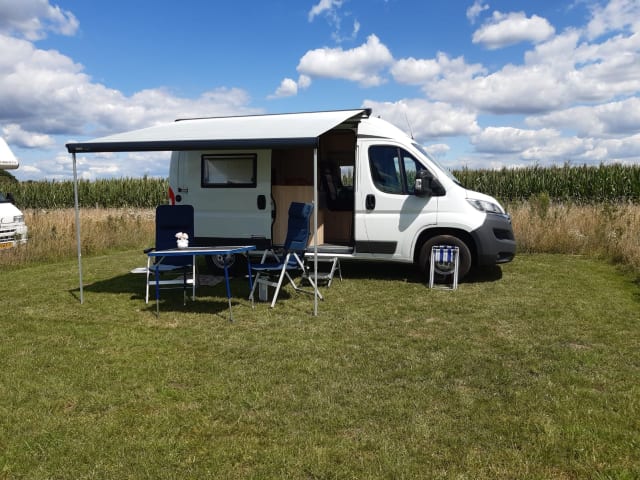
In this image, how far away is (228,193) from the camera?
800 centimetres

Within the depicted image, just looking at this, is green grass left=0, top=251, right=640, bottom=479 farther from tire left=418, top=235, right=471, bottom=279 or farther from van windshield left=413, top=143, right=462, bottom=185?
van windshield left=413, top=143, right=462, bottom=185

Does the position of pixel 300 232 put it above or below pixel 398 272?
above

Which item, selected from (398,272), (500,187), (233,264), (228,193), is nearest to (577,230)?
(398,272)

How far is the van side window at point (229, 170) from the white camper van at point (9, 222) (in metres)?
5.05

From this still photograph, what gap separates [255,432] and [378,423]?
0.81 meters

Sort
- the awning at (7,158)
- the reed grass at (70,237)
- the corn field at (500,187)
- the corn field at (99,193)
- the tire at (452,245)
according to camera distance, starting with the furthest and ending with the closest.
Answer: the corn field at (99,193) → the corn field at (500,187) → the awning at (7,158) → the reed grass at (70,237) → the tire at (452,245)

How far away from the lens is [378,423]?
330cm

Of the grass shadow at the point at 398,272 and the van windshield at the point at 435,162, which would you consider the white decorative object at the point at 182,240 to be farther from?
the van windshield at the point at 435,162

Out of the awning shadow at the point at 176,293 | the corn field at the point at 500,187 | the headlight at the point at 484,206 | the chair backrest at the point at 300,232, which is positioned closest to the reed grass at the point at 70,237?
the awning shadow at the point at 176,293

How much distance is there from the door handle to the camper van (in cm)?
2

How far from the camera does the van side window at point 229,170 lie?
7965 mm

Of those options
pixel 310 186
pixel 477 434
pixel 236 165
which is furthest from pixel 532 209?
pixel 477 434

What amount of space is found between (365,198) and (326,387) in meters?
4.13

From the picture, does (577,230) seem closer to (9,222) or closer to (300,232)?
(300,232)
